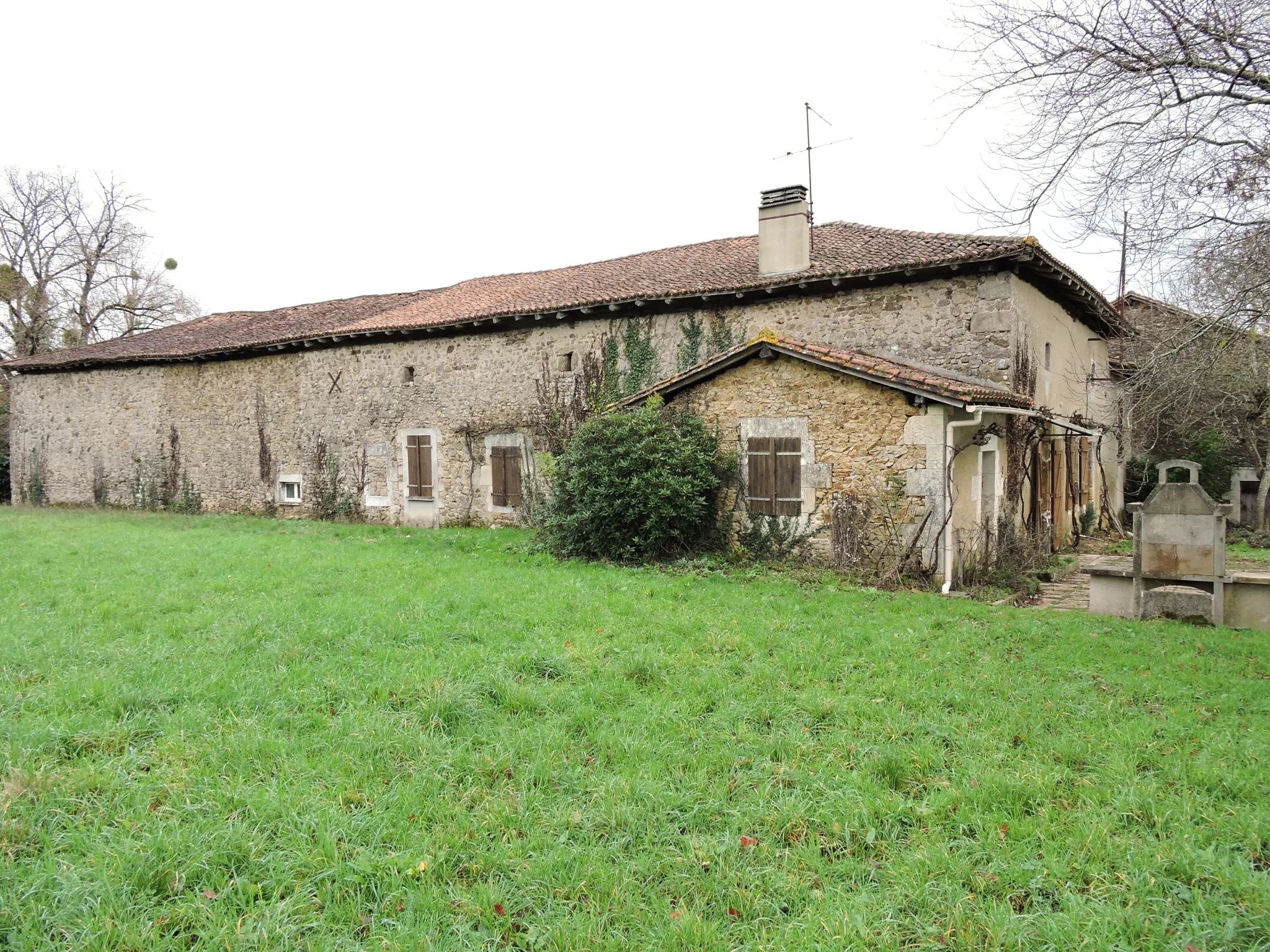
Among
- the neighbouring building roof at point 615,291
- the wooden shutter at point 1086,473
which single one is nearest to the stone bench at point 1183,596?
the neighbouring building roof at point 615,291

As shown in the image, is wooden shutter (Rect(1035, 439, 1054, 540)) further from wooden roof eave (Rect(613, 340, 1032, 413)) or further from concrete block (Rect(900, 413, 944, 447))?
concrete block (Rect(900, 413, 944, 447))

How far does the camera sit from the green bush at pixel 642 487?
1033 cm

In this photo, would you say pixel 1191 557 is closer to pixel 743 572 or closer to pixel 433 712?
pixel 743 572

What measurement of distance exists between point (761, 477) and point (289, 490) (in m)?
12.4

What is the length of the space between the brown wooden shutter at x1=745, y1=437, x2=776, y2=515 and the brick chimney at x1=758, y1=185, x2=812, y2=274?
127 inches

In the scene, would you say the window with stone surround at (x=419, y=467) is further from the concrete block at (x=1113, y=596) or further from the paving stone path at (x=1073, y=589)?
the concrete block at (x=1113, y=596)

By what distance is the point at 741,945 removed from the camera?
266 cm

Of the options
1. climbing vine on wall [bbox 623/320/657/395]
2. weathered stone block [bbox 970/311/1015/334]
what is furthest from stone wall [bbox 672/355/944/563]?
climbing vine on wall [bbox 623/320/657/395]

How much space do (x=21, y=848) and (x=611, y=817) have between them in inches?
94.6

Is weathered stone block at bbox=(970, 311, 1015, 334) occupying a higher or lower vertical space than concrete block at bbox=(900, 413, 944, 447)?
higher

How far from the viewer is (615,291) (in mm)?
13562

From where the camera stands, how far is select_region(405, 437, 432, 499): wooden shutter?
624 inches

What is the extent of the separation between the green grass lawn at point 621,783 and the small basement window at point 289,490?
11058mm

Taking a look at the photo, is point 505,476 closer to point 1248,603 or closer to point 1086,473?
point 1248,603
